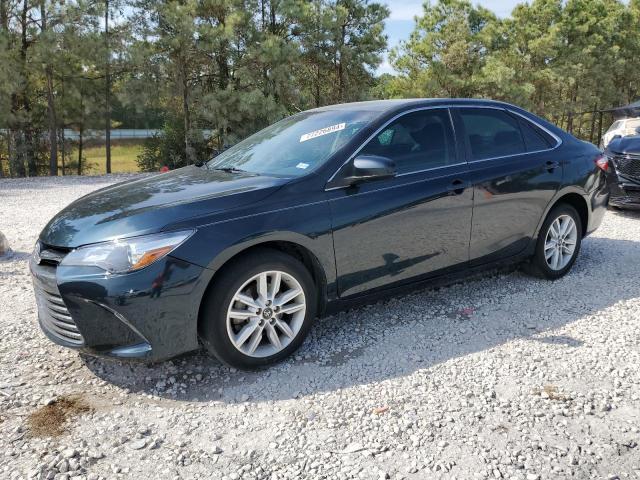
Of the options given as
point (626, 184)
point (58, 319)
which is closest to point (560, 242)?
point (626, 184)

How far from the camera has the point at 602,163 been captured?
5.11 m

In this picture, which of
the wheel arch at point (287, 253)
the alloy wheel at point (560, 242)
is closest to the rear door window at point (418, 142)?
the wheel arch at point (287, 253)

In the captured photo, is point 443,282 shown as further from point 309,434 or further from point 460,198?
point 309,434

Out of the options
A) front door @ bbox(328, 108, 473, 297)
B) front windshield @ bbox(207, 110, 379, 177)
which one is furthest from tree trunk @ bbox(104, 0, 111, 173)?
front door @ bbox(328, 108, 473, 297)

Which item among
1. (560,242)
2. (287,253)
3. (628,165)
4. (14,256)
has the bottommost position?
(14,256)

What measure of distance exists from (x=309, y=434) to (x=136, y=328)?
3.53 feet

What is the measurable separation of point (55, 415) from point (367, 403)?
1673 millimetres

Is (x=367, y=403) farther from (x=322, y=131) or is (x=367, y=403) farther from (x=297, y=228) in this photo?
(x=322, y=131)

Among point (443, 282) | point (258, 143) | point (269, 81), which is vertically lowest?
point (443, 282)

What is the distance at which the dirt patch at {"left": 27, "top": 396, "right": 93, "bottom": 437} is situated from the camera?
269 centimetres

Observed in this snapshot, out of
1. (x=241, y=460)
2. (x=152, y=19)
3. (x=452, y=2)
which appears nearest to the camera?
(x=241, y=460)

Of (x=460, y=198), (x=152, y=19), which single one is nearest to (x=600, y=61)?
(x=152, y=19)

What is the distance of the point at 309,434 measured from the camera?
2684 millimetres

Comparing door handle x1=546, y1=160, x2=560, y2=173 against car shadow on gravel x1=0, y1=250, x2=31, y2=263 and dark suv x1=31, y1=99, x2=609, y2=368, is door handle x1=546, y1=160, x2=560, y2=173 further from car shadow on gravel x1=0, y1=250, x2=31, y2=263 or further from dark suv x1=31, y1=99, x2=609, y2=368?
car shadow on gravel x1=0, y1=250, x2=31, y2=263
